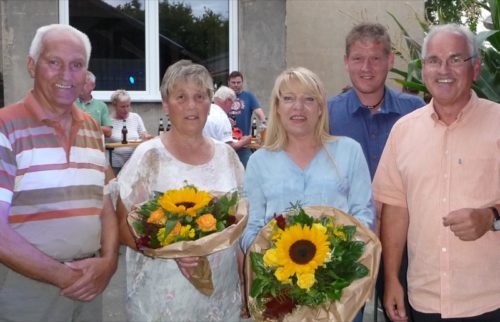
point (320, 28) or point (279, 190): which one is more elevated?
point (320, 28)

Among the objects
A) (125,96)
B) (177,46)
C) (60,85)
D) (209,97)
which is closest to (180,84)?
(209,97)

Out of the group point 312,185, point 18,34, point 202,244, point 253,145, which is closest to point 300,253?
point 202,244

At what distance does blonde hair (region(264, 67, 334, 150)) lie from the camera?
316 centimetres

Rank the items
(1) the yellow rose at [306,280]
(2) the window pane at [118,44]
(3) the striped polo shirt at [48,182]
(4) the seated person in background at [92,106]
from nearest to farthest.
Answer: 1. (1) the yellow rose at [306,280]
2. (3) the striped polo shirt at [48,182]
3. (4) the seated person in background at [92,106]
4. (2) the window pane at [118,44]

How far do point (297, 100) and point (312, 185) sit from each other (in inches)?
17.8

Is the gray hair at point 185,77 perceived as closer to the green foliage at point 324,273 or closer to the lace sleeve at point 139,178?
the lace sleeve at point 139,178

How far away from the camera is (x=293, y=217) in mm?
2764

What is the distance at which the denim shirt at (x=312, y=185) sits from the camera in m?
3.07

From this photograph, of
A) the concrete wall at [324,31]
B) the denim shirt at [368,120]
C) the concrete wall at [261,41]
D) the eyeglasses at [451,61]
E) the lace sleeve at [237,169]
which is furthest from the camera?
the concrete wall at [324,31]

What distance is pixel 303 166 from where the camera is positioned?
319cm

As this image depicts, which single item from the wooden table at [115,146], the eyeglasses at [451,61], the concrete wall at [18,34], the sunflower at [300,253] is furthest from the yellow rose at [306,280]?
the concrete wall at [18,34]

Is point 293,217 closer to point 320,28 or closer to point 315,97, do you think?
point 315,97

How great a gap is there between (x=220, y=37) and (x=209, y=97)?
800 centimetres

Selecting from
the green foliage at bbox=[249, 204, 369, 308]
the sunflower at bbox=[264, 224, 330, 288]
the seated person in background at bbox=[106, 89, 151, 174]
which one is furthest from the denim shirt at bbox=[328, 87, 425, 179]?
the seated person in background at bbox=[106, 89, 151, 174]
